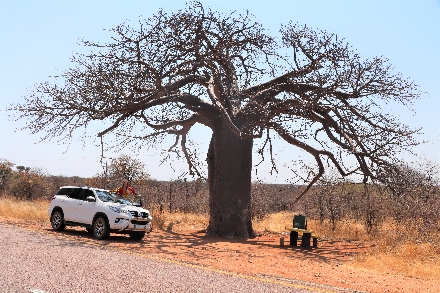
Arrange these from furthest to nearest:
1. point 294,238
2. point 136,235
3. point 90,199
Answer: point 90,199
point 294,238
point 136,235

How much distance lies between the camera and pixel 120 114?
1623 centimetres

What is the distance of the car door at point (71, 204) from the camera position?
1608 cm

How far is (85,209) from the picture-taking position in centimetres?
1566

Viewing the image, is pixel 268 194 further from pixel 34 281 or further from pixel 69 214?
pixel 34 281

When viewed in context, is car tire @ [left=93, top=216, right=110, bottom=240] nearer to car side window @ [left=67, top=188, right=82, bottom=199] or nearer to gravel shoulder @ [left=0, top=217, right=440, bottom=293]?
gravel shoulder @ [left=0, top=217, right=440, bottom=293]

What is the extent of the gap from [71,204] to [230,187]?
17.2ft

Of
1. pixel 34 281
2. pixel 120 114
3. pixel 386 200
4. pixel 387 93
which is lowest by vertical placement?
pixel 34 281

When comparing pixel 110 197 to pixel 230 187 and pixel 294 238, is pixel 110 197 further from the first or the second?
pixel 294 238

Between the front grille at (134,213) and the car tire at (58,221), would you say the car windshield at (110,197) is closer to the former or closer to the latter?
the front grille at (134,213)

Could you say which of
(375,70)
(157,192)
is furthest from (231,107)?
(157,192)

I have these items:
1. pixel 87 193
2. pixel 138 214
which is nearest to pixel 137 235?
pixel 138 214

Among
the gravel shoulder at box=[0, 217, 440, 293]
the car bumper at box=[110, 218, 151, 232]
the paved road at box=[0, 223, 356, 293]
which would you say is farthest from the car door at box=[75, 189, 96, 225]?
the paved road at box=[0, 223, 356, 293]

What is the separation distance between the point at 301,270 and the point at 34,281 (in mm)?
5253

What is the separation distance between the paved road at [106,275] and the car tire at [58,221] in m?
5.44
